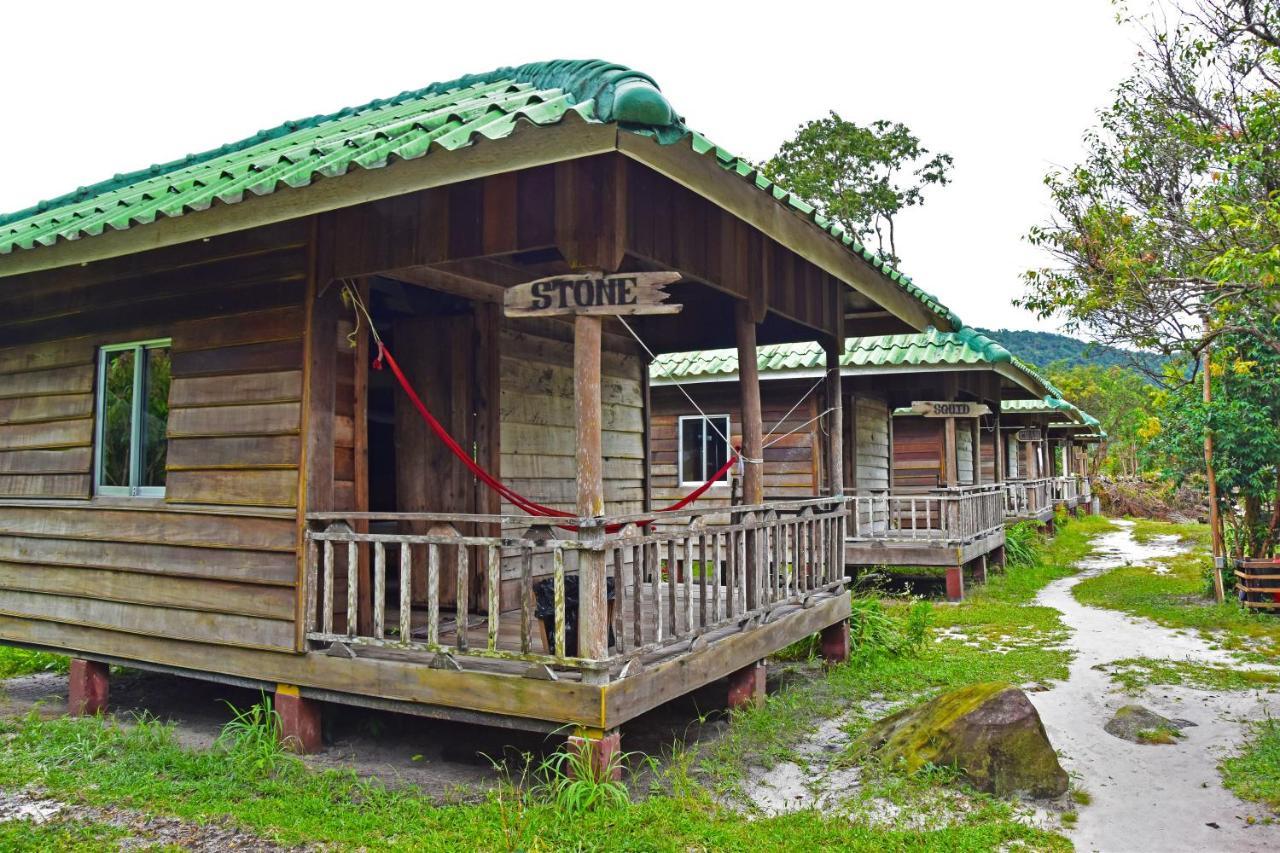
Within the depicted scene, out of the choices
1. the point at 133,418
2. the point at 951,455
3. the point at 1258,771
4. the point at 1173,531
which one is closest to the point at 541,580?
the point at 133,418

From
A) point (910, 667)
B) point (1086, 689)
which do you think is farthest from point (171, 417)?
point (1086, 689)

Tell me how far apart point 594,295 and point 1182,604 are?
36.5 feet

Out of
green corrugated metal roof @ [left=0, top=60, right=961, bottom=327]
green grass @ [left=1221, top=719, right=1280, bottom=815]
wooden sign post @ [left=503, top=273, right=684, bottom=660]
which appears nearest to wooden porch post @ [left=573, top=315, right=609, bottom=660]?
wooden sign post @ [left=503, top=273, right=684, bottom=660]

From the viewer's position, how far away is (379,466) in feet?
28.5

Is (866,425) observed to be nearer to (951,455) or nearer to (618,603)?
(951,455)

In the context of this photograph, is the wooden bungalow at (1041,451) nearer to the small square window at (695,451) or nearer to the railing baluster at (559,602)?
the small square window at (695,451)

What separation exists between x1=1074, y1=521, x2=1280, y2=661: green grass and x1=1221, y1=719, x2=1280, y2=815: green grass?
3431 millimetres

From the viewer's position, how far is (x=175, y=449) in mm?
6711

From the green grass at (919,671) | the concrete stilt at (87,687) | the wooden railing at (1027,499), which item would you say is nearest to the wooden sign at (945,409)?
the green grass at (919,671)

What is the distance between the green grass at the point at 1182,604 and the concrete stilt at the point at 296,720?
852 centimetres

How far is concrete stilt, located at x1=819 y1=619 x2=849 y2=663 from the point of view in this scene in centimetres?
862

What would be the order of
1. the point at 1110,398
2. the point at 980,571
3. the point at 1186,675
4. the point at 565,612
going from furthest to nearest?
the point at 1110,398, the point at 980,571, the point at 1186,675, the point at 565,612

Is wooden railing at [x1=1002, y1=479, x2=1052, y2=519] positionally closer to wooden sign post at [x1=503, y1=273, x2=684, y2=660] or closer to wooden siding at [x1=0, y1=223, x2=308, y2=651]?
wooden sign post at [x1=503, y1=273, x2=684, y2=660]

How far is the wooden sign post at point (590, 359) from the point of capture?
191 inches
